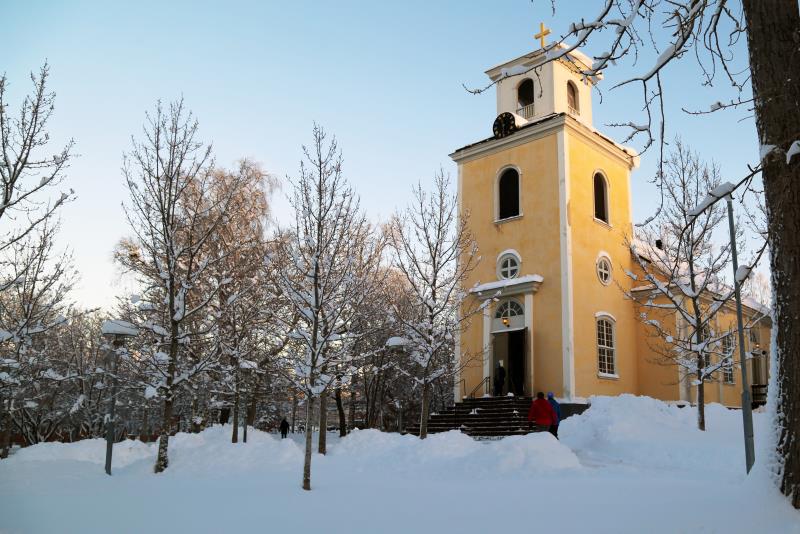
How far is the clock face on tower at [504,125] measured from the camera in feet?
→ 81.6

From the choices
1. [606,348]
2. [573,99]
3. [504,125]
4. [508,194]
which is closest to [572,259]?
[606,348]

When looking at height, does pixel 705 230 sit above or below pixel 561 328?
above

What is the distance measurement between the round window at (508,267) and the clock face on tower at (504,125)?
494cm

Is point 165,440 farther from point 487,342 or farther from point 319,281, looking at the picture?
point 487,342

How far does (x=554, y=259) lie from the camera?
2286 cm

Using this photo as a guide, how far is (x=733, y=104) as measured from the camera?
6.11m

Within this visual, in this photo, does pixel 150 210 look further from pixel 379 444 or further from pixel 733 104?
pixel 733 104

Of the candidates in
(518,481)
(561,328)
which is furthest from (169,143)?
(561,328)

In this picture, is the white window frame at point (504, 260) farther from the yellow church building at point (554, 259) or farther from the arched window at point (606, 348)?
the arched window at point (606, 348)

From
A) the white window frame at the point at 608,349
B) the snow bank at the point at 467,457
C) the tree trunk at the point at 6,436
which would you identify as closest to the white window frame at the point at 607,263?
the white window frame at the point at 608,349

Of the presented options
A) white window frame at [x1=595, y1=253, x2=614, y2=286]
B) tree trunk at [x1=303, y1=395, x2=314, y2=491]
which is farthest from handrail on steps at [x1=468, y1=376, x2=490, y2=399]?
tree trunk at [x1=303, y1=395, x2=314, y2=491]

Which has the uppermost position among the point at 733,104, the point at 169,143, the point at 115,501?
the point at 169,143

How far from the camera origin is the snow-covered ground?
287 inches

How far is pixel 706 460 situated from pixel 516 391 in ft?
28.6
